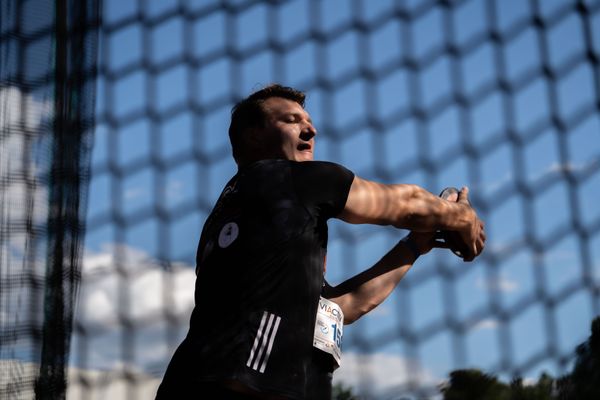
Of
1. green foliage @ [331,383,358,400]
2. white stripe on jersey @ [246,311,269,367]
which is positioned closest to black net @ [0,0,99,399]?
green foliage @ [331,383,358,400]

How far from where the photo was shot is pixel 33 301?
111 inches

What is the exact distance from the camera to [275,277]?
177 centimetres

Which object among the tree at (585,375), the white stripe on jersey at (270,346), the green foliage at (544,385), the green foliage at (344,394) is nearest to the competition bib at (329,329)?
the white stripe on jersey at (270,346)

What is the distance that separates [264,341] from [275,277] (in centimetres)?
13

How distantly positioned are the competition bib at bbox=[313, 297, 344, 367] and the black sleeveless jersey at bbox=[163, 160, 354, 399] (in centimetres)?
8

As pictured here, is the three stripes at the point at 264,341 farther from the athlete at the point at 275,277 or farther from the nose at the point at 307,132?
the nose at the point at 307,132

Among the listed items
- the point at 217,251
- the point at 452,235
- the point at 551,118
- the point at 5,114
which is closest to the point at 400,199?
the point at 452,235

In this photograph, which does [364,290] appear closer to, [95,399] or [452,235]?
[452,235]

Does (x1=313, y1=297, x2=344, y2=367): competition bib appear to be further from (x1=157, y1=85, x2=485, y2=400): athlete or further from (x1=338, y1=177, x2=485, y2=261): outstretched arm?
(x1=338, y1=177, x2=485, y2=261): outstretched arm

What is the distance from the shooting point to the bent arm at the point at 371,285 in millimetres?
2189

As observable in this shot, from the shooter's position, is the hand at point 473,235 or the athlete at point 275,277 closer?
the athlete at point 275,277

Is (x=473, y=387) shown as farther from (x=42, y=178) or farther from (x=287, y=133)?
(x=42, y=178)

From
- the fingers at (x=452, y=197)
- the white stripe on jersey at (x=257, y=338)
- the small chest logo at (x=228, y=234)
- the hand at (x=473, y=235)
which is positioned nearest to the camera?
the white stripe on jersey at (x=257, y=338)

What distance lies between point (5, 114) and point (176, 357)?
1470mm
